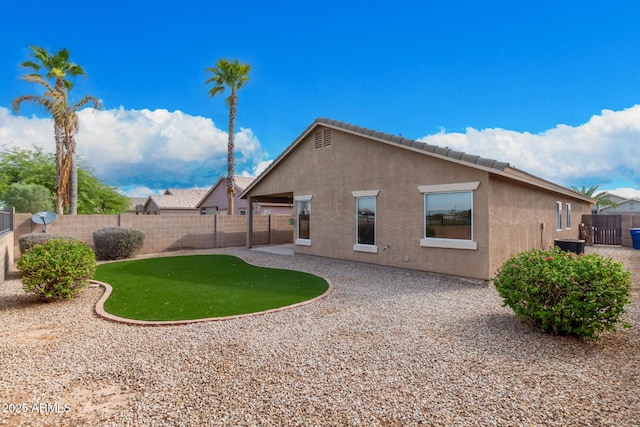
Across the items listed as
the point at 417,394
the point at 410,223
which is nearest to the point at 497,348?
the point at 417,394

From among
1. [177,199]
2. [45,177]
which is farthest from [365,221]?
[177,199]

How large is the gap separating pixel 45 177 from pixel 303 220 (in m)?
27.2

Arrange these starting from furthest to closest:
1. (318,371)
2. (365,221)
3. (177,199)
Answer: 1. (177,199)
2. (365,221)
3. (318,371)

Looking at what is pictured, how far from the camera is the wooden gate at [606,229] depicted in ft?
65.4

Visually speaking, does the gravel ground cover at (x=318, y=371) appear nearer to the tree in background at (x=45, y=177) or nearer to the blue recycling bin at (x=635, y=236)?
the blue recycling bin at (x=635, y=236)

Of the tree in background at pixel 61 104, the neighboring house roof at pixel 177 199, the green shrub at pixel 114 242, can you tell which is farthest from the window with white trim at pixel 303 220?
the neighboring house roof at pixel 177 199

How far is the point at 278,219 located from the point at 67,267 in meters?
13.8

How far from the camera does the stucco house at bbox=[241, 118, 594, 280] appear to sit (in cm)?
930

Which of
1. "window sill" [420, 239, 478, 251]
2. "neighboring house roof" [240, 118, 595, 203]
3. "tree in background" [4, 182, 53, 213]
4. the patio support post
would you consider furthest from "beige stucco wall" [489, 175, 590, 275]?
"tree in background" [4, 182, 53, 213]

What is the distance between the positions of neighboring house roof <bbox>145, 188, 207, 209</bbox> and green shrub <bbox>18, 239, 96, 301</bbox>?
1410 inches

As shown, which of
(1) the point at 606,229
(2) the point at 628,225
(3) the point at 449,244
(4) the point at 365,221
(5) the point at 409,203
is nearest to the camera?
(3) the point at 449,244

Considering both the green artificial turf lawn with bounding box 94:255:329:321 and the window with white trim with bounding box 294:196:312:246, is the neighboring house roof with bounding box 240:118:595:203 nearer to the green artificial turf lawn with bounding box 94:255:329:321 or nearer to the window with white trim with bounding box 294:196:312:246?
the window with white trim with bounding box 294:196:312:246

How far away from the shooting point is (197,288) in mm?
8820

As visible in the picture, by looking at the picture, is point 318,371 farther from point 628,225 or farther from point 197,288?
point 628,225
